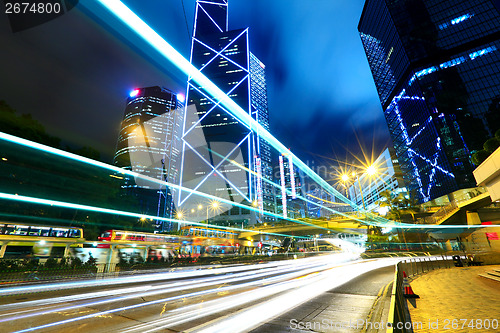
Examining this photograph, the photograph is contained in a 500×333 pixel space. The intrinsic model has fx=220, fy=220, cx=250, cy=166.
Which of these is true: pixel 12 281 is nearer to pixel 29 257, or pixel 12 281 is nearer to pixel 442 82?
pixel 29 257

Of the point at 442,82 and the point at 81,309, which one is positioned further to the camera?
the point at 442,82

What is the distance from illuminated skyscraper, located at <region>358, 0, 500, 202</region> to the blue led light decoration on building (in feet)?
247

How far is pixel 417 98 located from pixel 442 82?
7.95 metres

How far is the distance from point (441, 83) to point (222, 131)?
Result: 373 feet

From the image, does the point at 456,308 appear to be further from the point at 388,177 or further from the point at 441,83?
the point at 388,177

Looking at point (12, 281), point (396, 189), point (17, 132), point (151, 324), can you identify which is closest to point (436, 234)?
point (151, 324)

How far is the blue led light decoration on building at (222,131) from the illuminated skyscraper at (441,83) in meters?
75.2

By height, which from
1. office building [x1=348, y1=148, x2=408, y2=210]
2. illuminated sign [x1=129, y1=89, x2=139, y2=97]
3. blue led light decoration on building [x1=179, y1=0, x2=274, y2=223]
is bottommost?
→ office building [x1=348, y1=148, x2=408, y2=210]

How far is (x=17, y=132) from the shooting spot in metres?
22.9

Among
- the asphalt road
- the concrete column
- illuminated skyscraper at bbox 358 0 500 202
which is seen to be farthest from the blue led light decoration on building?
the asphalt road

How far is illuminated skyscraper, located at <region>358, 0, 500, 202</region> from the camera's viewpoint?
65.1 metres

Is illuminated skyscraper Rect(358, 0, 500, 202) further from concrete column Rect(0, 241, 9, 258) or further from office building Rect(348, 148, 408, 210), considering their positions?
concrete column Rect(0, 241, 9, 258)

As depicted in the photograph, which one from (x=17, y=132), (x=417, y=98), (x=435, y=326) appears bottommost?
(x=435, y=326)

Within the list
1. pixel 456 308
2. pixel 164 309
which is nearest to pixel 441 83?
pixel 456 308
